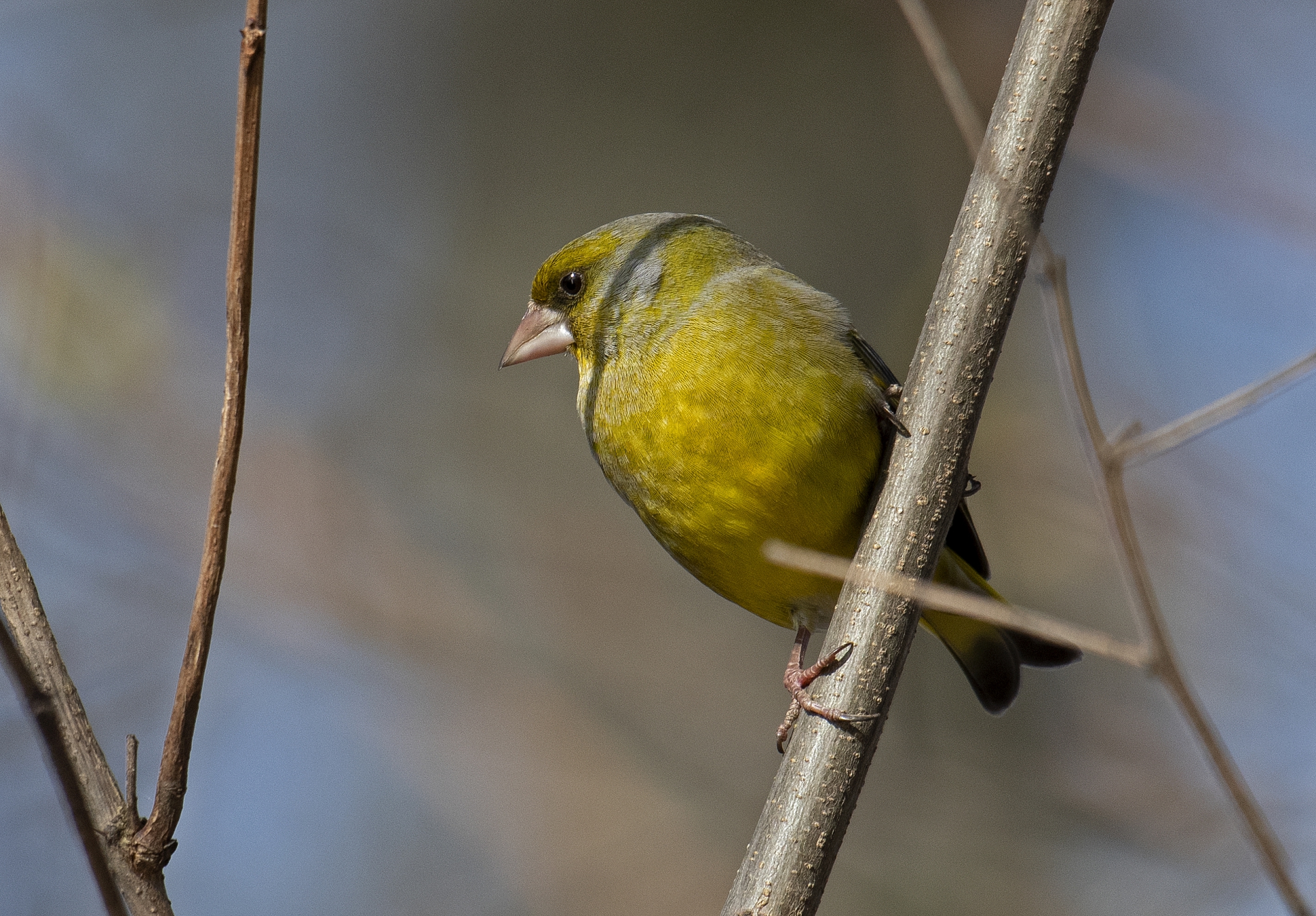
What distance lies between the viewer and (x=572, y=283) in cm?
353

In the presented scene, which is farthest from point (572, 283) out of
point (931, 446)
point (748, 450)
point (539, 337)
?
point (931, 446)

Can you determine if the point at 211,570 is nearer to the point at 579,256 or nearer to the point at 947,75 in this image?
the point at 947,75

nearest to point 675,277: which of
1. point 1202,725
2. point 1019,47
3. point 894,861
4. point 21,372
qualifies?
point 1019,47

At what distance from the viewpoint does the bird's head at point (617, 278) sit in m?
3.31

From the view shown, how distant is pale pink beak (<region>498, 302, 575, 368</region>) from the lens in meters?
3.54

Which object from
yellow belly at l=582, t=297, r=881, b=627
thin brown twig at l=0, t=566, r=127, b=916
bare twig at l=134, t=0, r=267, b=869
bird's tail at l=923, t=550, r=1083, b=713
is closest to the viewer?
thin brown twig at l=0, t=566, r=127, b=916

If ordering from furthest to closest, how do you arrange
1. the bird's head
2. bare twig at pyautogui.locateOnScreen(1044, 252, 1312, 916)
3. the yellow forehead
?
the yellow forehead < the bird's head < bare twig at pyautogui.locateOnScreen(1044, 252, 1312, 916)

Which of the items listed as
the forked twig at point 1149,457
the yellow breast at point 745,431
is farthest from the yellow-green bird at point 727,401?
the forked twig at point 1149,457

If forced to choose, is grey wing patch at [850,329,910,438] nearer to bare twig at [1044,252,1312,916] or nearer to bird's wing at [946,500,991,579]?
bird's wing at [946,500,991,579]

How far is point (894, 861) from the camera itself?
4789 millimetres

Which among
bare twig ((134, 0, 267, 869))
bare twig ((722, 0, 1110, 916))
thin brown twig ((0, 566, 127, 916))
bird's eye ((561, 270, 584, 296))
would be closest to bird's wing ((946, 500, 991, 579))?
bare twig ((722, 0, 1110, 916))

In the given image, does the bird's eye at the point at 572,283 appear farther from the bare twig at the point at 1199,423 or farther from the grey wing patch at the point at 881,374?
the bare twig at the point at 1199,423

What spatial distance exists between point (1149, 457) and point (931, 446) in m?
0.62

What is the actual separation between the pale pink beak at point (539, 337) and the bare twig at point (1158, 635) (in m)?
2.11
